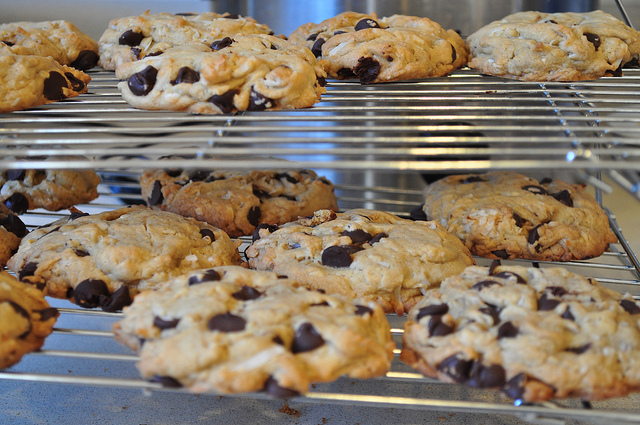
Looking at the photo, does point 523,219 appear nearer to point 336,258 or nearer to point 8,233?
point 336,258

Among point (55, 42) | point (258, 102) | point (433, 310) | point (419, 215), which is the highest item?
point (55, 42)

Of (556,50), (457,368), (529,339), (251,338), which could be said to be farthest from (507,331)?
(556,50)

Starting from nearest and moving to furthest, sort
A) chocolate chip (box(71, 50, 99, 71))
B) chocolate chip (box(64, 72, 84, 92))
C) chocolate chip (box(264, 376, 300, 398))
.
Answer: chocolate chip (box(264, 376, 300, 398))
chocolate chip (box(64, 72, 84, 92))
chocolate chip (box(71, 50, 99, 71))

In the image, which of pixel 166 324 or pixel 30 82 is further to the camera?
pixel 30 82

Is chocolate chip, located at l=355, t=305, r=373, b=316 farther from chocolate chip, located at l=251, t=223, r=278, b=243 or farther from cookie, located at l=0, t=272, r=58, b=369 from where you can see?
cookie, located at l=0, t=272, r=58, b=369

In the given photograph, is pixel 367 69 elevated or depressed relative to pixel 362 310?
elevated

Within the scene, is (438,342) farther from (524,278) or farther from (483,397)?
(483,397)

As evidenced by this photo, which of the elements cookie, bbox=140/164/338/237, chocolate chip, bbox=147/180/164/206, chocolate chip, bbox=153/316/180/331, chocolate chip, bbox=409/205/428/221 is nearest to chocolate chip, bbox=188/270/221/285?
chocolate chip, bbox=153/316/180/331

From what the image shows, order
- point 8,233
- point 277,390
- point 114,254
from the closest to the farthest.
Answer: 1. point 277,390
2. point 114,254
3. point 8,233
